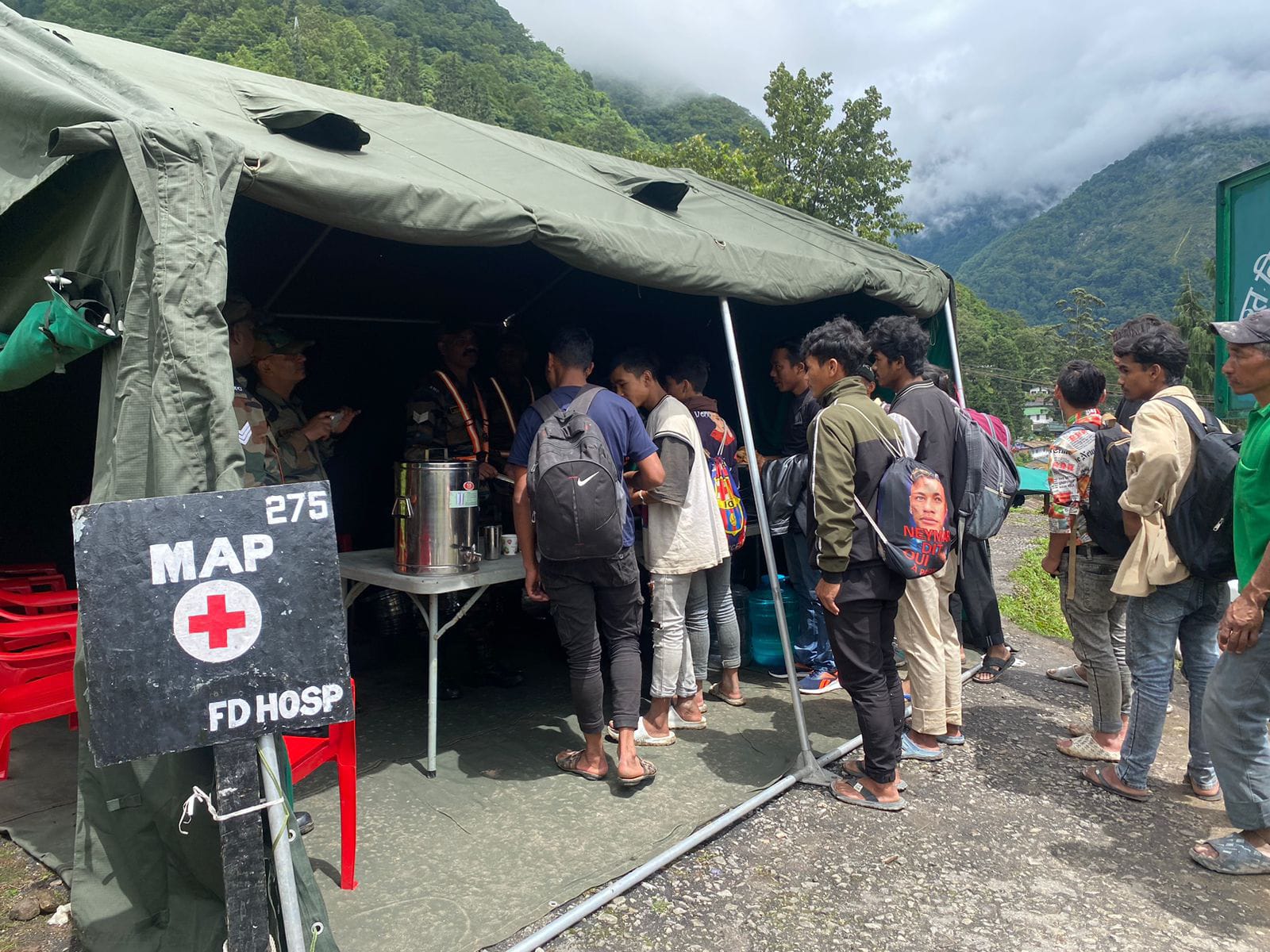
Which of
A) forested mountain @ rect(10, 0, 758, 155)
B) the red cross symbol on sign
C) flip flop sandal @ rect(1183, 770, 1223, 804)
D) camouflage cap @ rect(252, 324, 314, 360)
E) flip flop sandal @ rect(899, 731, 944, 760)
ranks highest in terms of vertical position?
forested mountain @ rect(10, 0, 758, 155)

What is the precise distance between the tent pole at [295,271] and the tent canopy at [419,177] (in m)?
0.68

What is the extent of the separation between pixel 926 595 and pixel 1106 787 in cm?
108

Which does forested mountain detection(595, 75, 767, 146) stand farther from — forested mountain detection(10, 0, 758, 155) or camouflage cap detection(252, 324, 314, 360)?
camouflage cap detection(252, 324, 314, 360)

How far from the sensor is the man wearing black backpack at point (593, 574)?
10.5ft

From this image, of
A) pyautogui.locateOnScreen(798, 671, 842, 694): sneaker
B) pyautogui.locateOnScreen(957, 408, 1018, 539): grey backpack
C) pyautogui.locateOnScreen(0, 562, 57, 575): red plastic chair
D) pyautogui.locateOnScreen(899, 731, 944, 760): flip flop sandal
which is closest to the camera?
pyautogui.locateOnScreen(899, 731, 944, 760): flip flop sandal

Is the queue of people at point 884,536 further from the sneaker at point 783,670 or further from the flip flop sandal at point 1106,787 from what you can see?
the sneaker at point 783,670

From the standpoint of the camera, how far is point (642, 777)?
327cm

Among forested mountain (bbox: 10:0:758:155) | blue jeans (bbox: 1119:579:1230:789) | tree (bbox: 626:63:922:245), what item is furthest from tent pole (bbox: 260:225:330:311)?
forested mountain (bbox: 10:0:758:155)

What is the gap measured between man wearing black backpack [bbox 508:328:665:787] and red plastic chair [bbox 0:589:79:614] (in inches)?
71.6

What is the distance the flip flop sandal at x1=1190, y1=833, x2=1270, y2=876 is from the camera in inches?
110

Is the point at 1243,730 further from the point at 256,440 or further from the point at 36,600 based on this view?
the point at 36,600

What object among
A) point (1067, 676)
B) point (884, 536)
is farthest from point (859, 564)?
point (1067, 676)

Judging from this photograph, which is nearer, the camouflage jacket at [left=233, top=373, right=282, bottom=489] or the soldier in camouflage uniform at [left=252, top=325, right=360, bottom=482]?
the camouflage jacket at [left=233, top=373, right=282, bottom=489]

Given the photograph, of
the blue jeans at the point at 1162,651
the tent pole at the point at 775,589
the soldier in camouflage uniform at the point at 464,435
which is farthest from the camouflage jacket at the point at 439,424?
the blue jeans at the point at 1162,651
